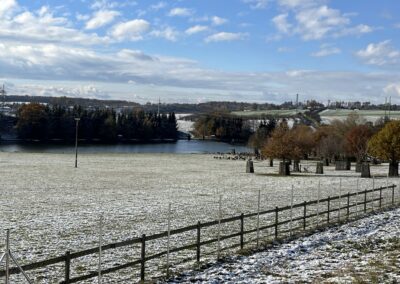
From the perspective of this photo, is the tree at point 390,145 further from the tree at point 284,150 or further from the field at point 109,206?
the field at point 109,206

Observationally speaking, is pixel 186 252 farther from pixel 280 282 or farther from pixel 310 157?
pixel 310 157

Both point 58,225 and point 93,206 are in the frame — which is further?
point 93,206

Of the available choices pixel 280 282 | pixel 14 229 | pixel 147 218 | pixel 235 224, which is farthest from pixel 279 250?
pixel 14 229

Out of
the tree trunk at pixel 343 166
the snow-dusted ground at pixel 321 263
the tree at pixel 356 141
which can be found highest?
the tree at pixel 356 141

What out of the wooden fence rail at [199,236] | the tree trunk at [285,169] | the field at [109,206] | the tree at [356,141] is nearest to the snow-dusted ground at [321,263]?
the wooden fence rail at [199,236]

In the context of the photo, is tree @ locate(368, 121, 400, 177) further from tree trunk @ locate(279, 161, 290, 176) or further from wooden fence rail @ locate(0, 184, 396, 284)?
wooden fence rail @ locate(0, 184, 396, 284)

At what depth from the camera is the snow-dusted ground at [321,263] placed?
1585 cm

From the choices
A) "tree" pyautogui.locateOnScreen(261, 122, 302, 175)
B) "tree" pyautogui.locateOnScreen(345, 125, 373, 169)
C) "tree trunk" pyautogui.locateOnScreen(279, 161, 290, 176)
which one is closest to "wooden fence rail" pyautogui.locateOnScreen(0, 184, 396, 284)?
"tree trunk" pyautogui.locateOnScreen(279, 161, 290, 176)

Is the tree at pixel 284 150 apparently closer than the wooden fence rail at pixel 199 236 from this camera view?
No

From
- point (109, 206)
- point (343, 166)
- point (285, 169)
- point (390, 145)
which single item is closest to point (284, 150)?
point (285, 169)

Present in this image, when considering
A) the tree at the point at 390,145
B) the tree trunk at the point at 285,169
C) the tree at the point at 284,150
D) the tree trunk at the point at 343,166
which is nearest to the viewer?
the tree at the point at 390,145

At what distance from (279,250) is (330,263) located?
8.50ft

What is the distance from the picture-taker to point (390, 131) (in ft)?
217

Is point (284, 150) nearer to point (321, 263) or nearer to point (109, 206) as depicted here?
point (109, 206)
